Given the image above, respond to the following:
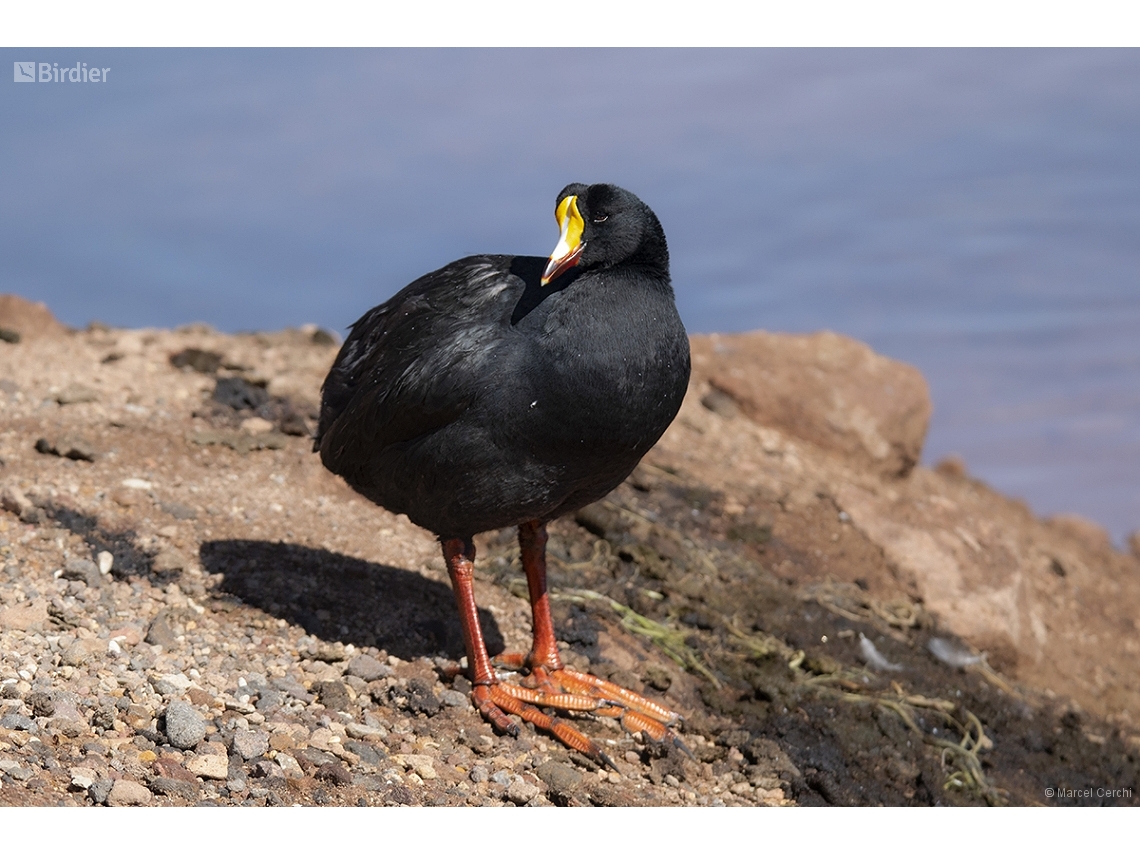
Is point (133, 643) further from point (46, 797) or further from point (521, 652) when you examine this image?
point (521, 652)

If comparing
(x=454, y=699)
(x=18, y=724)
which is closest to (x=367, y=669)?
(x=454, y=699)

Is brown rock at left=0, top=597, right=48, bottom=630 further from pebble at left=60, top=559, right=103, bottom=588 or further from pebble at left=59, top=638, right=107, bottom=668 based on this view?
pebble at left=60, top=559, right=103, bottom=588

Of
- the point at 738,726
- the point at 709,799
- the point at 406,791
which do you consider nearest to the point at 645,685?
the point at 738,726

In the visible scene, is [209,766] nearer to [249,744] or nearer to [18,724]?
[249,744]

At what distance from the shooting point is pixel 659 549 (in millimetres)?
7895

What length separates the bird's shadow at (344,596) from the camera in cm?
618

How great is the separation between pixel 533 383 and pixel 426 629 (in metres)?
1.89

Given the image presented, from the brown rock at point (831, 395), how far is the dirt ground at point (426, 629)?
55 cm

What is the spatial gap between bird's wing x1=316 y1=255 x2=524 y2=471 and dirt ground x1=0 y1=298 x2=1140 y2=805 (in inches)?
42.1

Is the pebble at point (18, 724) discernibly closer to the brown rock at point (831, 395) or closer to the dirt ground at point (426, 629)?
the dirt ground at point (426, 629)

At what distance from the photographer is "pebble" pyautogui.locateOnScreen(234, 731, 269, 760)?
474 cm

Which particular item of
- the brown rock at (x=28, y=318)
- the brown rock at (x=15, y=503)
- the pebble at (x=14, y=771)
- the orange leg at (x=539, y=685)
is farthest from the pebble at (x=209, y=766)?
the brown rock at (x=28, y=318)

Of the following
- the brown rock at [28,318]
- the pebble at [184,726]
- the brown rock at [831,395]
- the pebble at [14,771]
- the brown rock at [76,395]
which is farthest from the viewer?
the brown rock at [831,395]

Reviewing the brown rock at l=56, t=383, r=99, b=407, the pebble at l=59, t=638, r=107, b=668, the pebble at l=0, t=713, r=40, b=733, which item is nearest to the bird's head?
the pebble at l=59, t=638, r=107, b=668
